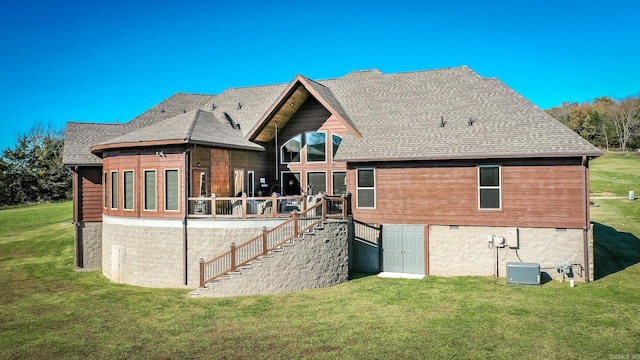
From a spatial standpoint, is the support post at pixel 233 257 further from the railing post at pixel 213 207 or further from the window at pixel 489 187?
the window at pixel 489 187

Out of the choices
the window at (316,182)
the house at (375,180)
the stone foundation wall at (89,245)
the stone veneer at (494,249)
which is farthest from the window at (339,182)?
the stone foundation wall at (89,245)

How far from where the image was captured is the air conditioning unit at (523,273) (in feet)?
51.3

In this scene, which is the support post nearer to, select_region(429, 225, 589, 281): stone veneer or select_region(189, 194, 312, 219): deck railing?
select_region(189, 194, 312, 219): deck railing

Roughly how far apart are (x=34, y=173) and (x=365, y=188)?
48.3m

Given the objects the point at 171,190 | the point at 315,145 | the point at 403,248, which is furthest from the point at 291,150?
the point at 403,248

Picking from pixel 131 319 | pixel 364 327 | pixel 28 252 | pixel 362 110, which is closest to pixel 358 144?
pixel 362 110

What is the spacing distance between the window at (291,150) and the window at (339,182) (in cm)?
214

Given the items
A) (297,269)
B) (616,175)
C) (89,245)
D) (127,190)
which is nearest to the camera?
(297,269)

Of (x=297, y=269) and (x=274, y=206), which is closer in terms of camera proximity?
(x=297, y=269)

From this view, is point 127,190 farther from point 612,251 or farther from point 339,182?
point 612,251

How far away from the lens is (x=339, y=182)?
21.0 metres

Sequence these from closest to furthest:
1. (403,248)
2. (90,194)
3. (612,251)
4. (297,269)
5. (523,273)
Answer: (523,273), (297,269), (403,248), (612,251), (90,194)

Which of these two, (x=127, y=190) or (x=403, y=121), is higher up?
(x=403, y=121)

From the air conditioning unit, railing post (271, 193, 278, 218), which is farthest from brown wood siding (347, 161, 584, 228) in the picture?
railing post (271, 193, 278, 218)
